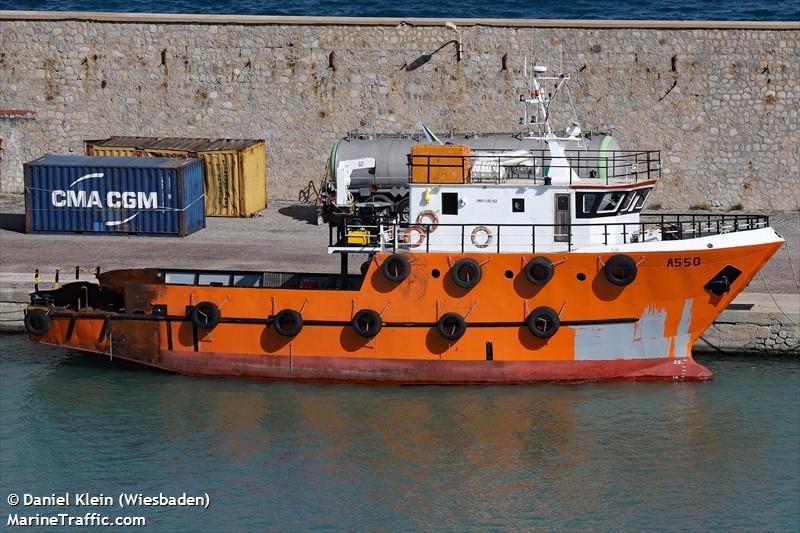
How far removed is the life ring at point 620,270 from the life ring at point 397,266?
3.38 meters

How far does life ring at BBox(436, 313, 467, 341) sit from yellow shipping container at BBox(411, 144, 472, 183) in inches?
94.2

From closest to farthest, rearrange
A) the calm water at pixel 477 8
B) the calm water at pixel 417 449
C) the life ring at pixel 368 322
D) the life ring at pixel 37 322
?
1. the calm water at pixel 417 449
2. the life ring at pixel 368 322
3. the life ring at pixel 37 322
4. the calm water at pixel 477 8

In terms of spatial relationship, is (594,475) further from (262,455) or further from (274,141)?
(274,141)

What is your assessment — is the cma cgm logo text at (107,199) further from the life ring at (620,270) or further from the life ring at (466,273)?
the life ring at (620,270)

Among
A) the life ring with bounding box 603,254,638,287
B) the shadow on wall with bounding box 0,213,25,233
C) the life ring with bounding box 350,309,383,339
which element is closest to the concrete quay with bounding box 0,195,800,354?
the shadow on wall with bounding box 0,213,25,233

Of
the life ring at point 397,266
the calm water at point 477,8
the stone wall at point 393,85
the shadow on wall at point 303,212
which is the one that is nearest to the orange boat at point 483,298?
the life ring at point 397,266

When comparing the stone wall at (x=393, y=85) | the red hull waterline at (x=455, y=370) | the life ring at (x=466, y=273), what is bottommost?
the red hull waterline at (x=455, y=370)

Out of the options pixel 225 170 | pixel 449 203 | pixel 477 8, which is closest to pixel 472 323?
pixel 449 203

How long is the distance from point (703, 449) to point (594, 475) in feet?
6.66

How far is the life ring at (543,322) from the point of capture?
77.9 feet

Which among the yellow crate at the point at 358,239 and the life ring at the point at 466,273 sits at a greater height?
the yellow crate at the point at 358,239

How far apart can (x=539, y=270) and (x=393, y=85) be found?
1342cm

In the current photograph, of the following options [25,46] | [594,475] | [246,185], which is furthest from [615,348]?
[25,46]

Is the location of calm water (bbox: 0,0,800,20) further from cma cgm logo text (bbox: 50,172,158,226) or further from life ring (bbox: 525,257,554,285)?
life ring (bbox: 525,257,554,285)
